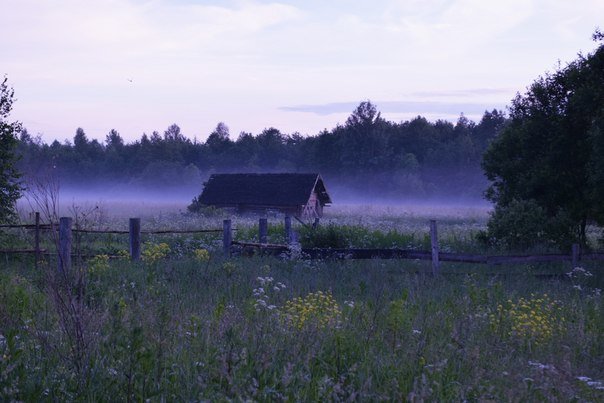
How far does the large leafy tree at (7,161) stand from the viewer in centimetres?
1797

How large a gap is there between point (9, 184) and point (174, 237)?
7.86 metres

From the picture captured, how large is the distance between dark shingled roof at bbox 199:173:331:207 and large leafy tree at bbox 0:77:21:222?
29109 millimetres

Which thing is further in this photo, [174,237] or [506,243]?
[174,237]

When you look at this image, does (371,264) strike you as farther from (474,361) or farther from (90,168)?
(90,168)

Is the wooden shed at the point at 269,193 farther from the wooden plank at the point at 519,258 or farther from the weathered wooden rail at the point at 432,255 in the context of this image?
the wooden plank at the point at 519,258

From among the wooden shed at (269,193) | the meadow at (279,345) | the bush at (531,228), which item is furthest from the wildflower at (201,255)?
the wooden shed at (269,193)

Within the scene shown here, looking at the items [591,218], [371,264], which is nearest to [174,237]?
[371,264]

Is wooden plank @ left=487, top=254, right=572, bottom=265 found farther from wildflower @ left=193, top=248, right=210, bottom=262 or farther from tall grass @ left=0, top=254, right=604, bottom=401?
wildflower @ left=193, top=248, right=210, bottom=262

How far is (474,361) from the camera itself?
248 inches

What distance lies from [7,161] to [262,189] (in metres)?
31.3

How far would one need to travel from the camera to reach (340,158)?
9569cm

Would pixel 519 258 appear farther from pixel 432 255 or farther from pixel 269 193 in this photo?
pixel 269 193

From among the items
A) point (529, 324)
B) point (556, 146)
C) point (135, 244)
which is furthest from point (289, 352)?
point (556, 146)

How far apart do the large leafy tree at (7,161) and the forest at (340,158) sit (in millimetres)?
69089
